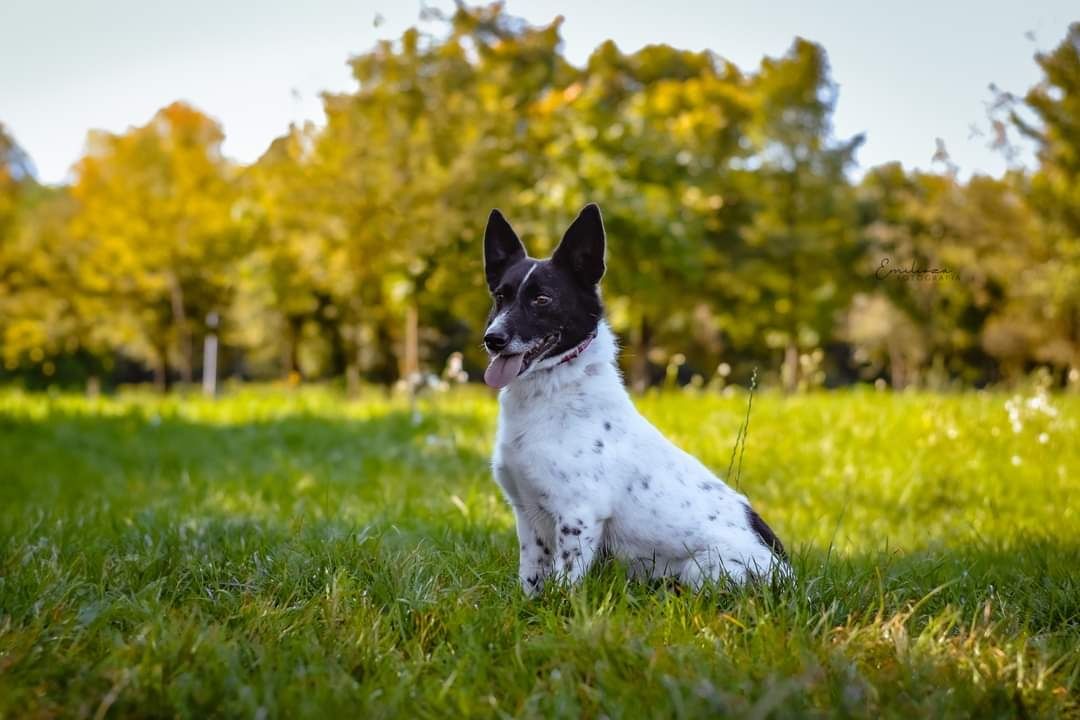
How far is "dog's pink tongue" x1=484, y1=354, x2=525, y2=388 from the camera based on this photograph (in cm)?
352

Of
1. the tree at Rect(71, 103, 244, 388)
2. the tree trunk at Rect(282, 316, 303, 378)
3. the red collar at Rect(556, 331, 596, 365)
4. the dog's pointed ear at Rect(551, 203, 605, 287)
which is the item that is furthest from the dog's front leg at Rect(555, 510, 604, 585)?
the tree trunk at Rect(282, 316, 303, 378)

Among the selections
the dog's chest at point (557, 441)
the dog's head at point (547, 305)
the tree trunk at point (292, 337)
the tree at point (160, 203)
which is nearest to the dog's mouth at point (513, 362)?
the dog's head at point (547, 305)

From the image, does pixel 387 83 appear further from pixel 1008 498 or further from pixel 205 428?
pixel 1008 498

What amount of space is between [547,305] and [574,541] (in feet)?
3.19

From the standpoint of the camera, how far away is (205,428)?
1258 cm

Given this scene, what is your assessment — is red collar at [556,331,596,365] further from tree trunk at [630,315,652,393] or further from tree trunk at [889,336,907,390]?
tree trunk at [889,336,907,390]

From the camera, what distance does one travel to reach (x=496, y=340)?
349cm

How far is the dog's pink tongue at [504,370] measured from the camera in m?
3.52

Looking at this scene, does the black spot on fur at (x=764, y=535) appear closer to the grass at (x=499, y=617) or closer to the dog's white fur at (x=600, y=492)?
the dog's white fur at (x=600, y=492)

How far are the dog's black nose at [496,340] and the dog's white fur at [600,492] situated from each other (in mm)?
176

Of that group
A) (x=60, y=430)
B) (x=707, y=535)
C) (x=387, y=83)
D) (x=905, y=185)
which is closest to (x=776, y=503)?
(x=707, y=535)

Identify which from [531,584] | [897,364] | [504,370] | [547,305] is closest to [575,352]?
[547,305]

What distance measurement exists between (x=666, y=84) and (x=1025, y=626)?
17957mm

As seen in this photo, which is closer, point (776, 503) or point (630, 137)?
point (776, 503)
